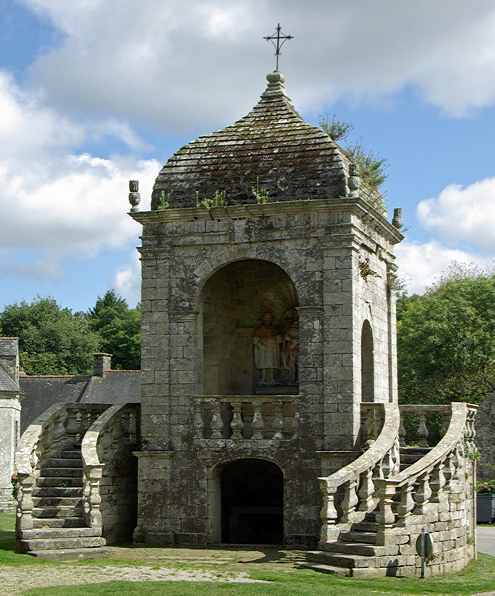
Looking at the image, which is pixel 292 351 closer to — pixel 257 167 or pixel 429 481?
pixel 257 167

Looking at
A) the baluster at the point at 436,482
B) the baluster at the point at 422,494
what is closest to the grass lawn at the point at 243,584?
the baluster at the point at 422,494

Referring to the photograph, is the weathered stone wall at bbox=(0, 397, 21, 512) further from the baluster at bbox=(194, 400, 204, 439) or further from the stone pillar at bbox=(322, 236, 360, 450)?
the stone pillar at bbox=(322, 236, 360, 450)

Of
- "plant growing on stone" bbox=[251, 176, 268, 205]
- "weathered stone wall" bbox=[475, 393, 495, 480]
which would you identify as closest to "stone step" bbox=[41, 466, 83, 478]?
"plant growing on stone" bbox=[251, 176, 268, 205]

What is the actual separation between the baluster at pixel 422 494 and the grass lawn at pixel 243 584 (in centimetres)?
95

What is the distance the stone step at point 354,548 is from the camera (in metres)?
13.1

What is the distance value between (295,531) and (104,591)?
4.56 m

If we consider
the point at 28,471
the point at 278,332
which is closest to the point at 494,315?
the point at 278,332

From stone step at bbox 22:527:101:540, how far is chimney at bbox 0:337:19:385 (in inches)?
823

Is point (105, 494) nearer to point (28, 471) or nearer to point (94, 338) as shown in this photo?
point (28, 471)

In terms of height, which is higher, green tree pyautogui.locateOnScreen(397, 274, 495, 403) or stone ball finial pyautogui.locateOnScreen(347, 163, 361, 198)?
stone ball finial pyautogui.locateOnScreen(347, 163, 361, 198)

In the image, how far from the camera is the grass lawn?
11562 millimetres

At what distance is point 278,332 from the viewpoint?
18391mm

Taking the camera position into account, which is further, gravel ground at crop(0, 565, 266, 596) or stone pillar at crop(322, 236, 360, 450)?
stone pillar at crop(322, 236, 360, 450)

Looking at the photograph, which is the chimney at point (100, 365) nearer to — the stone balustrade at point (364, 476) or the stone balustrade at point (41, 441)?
the stone balustrade at point (41, 441)
